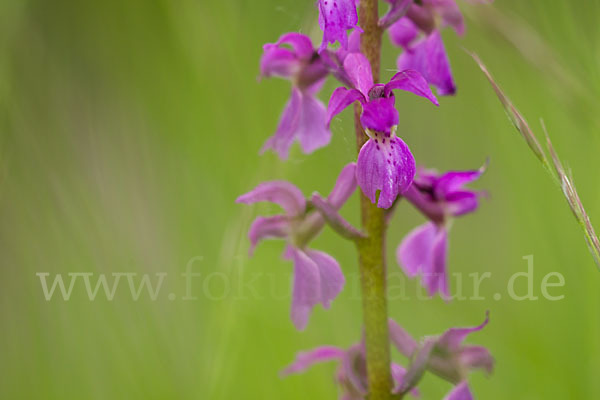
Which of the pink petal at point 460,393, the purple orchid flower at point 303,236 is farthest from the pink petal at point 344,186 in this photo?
the pink petal at point 460,393

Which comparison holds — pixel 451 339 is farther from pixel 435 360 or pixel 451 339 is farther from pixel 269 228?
pixel 269 228

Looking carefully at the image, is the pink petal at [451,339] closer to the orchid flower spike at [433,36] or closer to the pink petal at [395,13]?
the orchid flower spike at [433,36]

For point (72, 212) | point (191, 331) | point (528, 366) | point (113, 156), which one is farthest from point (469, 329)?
point (113, 156)

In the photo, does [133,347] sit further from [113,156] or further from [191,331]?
[113,156]

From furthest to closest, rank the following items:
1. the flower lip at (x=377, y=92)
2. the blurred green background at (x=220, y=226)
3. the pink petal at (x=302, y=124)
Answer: the blurred green background at (x=220, y=226) < the pink petal at (x=302, y=124) < the flower lip at (x=377, y=92)

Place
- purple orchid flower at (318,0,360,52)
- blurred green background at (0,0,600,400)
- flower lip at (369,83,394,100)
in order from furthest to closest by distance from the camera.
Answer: blurred green background at (0,0,600,400) → flower lip at (369,83,394,100) → purple orchid flower at (318,0,360,52)

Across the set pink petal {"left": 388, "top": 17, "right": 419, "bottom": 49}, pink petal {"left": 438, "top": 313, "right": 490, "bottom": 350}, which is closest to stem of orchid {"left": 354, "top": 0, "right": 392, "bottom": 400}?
pink petal {"left": 438, "top": 313, "right": 490, "bottom": 350}

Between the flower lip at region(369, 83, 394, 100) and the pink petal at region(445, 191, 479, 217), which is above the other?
the flower lip at region(369, 83, 394, 100)

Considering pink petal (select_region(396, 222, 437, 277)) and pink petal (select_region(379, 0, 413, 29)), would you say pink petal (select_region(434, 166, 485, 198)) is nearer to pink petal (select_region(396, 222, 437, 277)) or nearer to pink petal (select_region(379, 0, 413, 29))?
pink petal (select_region(396, 222, 437, 277))
